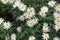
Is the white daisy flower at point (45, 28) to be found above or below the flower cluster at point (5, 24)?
below

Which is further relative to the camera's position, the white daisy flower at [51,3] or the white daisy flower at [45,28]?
the white daisy flower at [51,3]

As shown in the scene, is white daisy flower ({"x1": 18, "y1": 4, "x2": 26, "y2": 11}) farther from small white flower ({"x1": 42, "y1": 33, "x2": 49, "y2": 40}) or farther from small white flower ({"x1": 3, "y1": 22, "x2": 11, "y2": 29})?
small white flower ({"x1": 42, "y1": 33, "x2": 49, "y2": 40})

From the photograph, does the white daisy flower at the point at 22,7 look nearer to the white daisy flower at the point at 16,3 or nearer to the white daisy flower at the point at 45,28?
the white daisy flower at the point at 16,3

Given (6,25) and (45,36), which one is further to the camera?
(6,25)

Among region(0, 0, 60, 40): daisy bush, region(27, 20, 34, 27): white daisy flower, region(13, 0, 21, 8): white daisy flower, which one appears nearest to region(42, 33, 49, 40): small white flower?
region(0, 0, 60, 40): daisy bush

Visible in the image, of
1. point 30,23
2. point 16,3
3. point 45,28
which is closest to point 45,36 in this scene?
point 45,28

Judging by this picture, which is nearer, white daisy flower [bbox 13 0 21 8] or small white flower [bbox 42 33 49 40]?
small white flower [bbox 42 33 49 40]

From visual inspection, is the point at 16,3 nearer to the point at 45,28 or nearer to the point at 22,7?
the point at 22,7

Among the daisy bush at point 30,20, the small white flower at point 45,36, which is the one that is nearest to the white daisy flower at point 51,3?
the daisy bush at point 30,20
